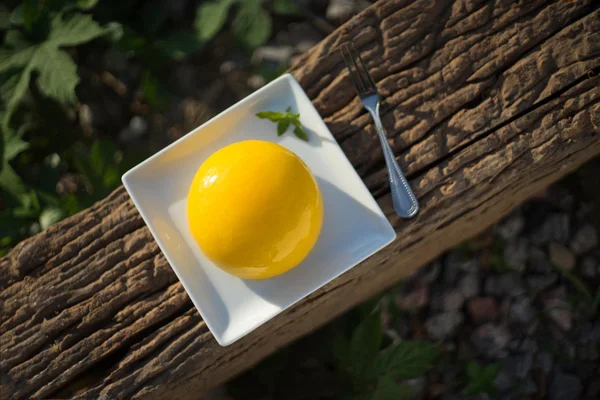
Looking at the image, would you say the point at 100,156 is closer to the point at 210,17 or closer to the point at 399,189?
the point at 210,17

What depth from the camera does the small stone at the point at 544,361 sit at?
6.84 ft

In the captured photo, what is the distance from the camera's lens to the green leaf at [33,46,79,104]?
176cm

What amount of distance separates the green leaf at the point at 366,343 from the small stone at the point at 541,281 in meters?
0.92

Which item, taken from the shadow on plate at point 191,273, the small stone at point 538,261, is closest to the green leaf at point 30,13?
the shadow on plate at point 191,273

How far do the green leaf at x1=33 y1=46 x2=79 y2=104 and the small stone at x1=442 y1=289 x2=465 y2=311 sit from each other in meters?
1.74

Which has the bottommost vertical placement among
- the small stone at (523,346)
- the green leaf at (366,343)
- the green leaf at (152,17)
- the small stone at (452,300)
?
the small stone at (523,346)

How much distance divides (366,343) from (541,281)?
100 cm

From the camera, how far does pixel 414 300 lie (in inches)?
88.7

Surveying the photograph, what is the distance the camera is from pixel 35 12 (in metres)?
1.85

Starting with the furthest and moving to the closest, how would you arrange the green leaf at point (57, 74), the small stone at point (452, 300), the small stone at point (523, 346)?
the small stone at point (452, 300), the small stone at point (523, 346), the green leaf at point (57, 74)

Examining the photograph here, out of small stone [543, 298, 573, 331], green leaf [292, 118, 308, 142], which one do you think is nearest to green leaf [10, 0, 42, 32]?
green leaf [292, 118, 308, 142]

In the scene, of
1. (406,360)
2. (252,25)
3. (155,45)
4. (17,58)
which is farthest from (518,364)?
(17,58)

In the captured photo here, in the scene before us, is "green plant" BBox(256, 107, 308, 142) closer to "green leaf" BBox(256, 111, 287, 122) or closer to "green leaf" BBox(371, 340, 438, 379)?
"green leaf" BBox(256, 111, 287, 122)

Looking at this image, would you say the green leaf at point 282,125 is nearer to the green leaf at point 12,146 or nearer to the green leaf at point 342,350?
the green leaf at point 342,350
